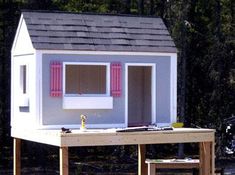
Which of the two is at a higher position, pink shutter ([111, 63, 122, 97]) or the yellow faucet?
pink shutter ([111, 63, 122, 97])

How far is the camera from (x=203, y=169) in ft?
34.7

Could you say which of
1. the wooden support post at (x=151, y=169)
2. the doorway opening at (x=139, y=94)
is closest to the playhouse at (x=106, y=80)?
the doorway opening at (x=139, y=94)

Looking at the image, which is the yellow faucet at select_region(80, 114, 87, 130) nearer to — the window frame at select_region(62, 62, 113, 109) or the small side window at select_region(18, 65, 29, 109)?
the window frame at select_region(62, 62, 113, 109)

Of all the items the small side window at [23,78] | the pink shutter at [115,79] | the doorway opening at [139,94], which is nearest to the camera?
the pink shutter at [115,79]

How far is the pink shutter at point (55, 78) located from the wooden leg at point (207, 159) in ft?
8.42

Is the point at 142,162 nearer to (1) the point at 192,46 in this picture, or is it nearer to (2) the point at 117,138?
(2) the point at 117,138

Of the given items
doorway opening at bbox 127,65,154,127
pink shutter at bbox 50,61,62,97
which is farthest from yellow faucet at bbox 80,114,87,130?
doorway opening at bbox 127,65,154,127

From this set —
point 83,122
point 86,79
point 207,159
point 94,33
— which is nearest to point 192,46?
point 86,79

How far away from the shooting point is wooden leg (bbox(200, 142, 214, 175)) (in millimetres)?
10586

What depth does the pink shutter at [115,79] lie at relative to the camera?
10.3m

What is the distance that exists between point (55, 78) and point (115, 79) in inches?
38.8

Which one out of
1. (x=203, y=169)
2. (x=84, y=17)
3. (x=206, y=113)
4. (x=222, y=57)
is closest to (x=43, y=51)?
(x=84, y=17)

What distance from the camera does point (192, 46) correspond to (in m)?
24.5

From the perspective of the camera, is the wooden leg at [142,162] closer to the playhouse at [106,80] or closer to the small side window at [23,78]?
the playhouse at [106,80]
